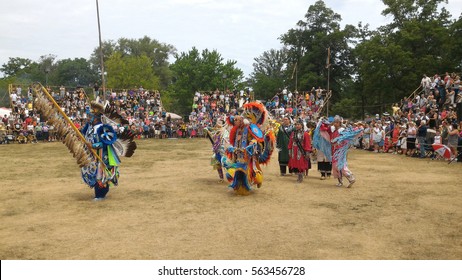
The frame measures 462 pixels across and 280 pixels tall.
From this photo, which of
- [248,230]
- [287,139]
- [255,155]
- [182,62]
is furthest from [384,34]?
[248,230]

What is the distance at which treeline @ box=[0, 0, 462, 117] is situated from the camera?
113 ft

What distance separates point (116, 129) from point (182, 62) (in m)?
43.1

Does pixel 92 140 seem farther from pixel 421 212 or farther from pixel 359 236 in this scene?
pixel 421 212

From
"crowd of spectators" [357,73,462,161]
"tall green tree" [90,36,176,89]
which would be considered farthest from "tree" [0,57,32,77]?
"crowd of spectators" [357,73,462,161]

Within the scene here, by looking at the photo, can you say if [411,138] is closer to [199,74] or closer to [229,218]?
[229,218]

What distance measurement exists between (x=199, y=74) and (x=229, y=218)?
4322cm

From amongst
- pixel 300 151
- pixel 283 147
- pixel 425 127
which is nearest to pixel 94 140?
pixel 300 151

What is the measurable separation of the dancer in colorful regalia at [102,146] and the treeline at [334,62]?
21.1m

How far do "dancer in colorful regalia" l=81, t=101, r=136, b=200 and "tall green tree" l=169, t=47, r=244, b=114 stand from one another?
40212 millimetres

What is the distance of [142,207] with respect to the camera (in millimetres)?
7754

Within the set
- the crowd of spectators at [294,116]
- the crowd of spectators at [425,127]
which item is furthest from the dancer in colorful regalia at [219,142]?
the crowd of spectators at [425,127]

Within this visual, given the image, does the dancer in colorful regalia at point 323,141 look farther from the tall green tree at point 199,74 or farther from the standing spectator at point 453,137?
the tall green tree at point 199,74

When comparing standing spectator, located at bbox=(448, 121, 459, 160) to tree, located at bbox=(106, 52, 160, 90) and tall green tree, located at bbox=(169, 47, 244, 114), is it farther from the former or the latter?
tree, located at bbox=(106, 52, 160, 90)

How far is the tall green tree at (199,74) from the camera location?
49.0 metres
